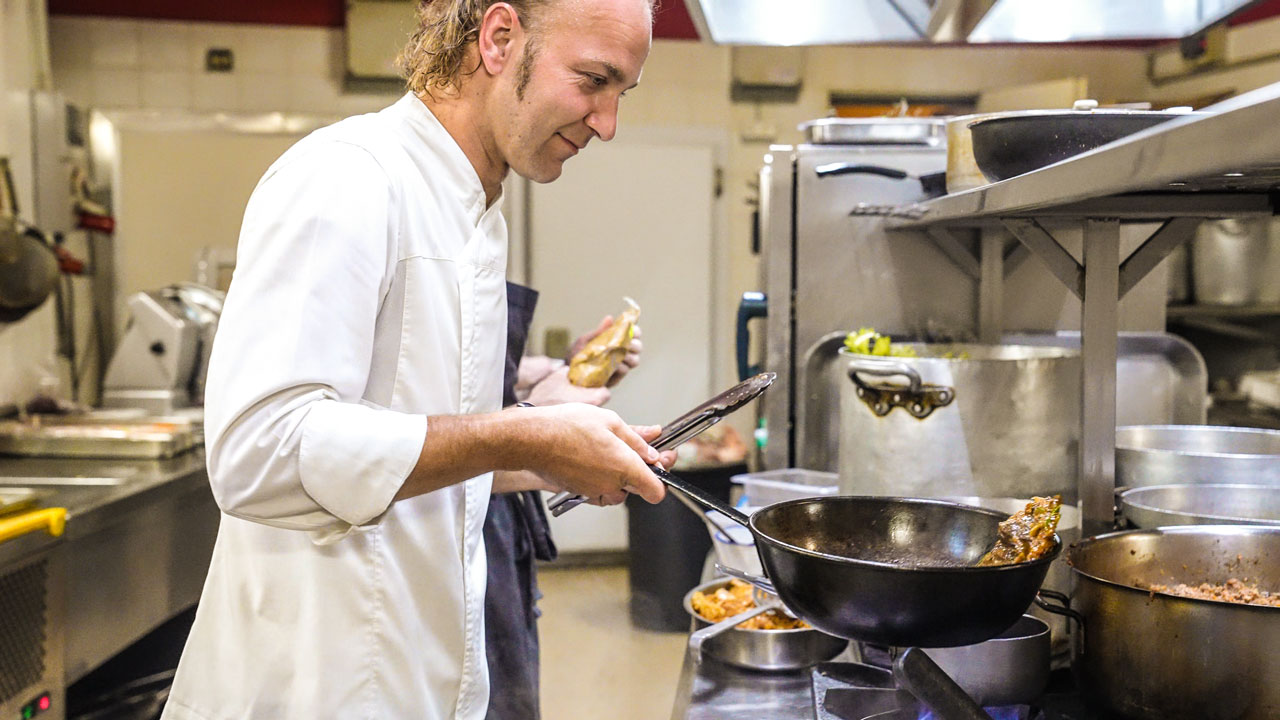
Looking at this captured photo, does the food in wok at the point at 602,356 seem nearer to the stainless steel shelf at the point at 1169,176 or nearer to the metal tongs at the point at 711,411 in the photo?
the stainless steel shelf at the point at 1169,176

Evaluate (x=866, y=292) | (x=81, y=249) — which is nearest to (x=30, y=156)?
(x=81, y=249)

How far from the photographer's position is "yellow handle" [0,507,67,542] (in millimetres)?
2131

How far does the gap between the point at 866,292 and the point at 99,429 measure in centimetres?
239

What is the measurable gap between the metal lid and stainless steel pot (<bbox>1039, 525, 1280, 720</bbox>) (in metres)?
1.49

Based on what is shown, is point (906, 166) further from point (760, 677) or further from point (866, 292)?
point (760, 677)

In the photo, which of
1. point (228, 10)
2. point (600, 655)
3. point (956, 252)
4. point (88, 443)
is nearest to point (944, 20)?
point (956, 252)

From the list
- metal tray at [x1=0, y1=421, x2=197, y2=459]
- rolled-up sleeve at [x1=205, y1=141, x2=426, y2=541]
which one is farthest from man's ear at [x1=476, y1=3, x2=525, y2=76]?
metal tray at [x1=0, y1=421, x2=197, y2=459]

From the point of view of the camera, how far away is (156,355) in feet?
11.8

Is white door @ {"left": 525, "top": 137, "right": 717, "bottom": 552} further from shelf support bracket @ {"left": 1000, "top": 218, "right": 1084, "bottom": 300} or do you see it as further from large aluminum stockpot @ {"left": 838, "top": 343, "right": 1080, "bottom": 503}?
shelf support bracket @ {"left": 1000, "top": 218, "right": 1084, "bottom": 300}

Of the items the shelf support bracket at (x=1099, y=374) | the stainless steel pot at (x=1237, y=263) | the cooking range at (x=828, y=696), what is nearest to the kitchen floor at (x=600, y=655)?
the cooking range at (x=828, y=696)

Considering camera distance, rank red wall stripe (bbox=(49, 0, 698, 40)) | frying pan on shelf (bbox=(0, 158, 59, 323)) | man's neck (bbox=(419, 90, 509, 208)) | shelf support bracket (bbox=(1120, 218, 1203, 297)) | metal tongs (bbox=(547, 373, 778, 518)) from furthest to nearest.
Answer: red wall stripe (bbox=(49, 0, 698, 40)) < frying pan on shelf (bbox=(0, 158, 59, 323)) < shelf support bracket (bbox=(1120, 218, 1203, 297)) < man's neck (bbox=(419, 90, 509, 208)) < metal tongs (bbox=(547, 373, 778, 518))

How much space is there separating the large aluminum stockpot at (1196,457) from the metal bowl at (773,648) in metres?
0.56

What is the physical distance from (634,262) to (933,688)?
4426 millimetres

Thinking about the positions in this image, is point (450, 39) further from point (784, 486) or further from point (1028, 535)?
point (784, 486)
